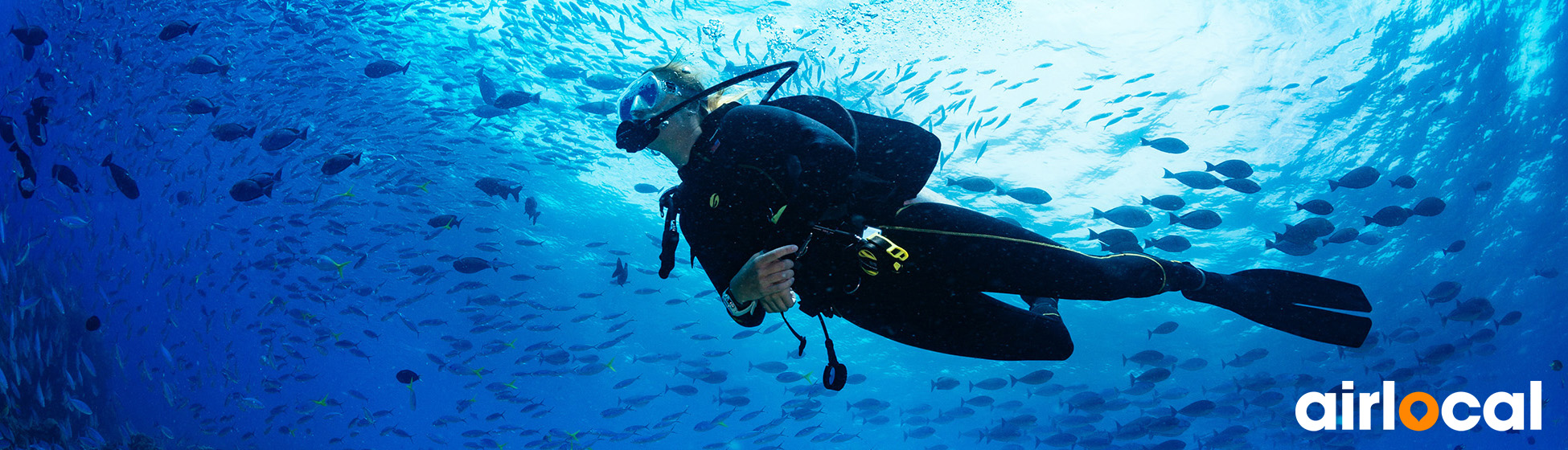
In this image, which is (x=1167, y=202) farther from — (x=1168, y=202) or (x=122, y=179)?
(x=122, y=179)

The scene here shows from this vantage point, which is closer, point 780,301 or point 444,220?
point 780,301

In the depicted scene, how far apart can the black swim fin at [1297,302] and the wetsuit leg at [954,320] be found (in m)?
0.71

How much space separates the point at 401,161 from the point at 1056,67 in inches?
733

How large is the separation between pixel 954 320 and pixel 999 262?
395 mm

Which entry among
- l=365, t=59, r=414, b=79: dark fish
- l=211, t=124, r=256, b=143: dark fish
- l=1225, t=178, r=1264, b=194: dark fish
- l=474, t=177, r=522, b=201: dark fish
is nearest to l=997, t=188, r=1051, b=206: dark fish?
l=1225, t=178, r=1264, b=194: dark fish

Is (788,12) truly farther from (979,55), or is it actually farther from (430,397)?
(430,397)

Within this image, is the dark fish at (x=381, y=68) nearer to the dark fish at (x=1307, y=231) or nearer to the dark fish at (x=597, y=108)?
the dark fish at (x=597, y=108)

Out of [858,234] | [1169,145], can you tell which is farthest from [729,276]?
[1169,145]

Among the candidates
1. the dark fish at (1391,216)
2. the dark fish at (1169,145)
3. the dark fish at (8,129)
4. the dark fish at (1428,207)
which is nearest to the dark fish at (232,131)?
the dark fish at (8,129)

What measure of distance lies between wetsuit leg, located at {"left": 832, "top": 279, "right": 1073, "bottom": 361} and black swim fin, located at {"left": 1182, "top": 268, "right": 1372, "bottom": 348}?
0.71 m

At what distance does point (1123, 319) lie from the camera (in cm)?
2503

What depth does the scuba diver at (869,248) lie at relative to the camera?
87.0 inches

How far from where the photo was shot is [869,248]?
216 centimetres

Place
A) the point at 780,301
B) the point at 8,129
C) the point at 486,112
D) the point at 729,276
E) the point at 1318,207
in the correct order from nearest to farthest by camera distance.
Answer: the point at 780,301, the point at 729,276, the point at 8,129, the point at 1318,207, the point at 486,112
